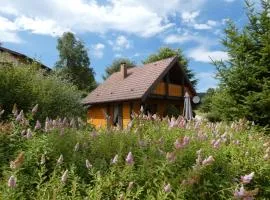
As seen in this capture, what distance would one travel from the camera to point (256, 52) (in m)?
12.5

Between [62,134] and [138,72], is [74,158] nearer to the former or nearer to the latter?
[62,134]

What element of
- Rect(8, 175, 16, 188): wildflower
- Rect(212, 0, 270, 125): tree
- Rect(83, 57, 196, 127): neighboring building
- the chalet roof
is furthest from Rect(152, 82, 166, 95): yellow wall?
Rect(8, 175, 16, 188): wildflower

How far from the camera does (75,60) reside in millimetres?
50938

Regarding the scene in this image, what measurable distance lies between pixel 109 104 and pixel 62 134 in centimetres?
2588

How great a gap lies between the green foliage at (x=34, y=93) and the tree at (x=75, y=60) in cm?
3504

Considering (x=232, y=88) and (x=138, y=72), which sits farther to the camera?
(x=138, y=72)

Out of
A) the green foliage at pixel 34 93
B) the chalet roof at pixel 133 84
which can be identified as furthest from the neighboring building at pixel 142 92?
the green foliage at pixel 34 93

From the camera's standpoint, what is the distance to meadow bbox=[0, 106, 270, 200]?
3639 mm

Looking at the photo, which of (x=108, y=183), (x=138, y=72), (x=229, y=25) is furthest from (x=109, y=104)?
(x=108, y=183)

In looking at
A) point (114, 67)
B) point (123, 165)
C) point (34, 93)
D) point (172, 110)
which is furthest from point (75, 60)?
point (123, 165)

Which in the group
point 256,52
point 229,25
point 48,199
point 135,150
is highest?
point 229,25

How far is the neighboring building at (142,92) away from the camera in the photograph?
2769 cm

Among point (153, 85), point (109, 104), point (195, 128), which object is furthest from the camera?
point (109, 104)

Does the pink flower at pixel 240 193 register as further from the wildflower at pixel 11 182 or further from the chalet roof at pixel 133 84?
the chalet roof at pixel 133 84
